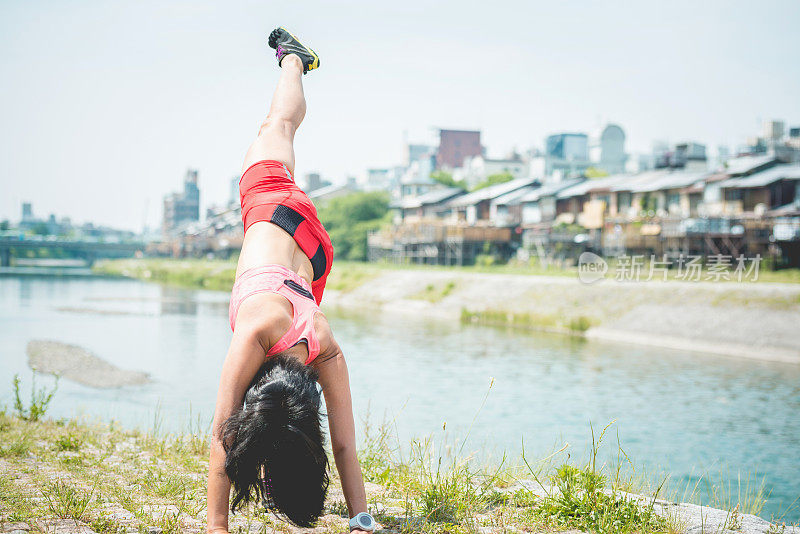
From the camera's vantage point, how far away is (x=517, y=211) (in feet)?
220

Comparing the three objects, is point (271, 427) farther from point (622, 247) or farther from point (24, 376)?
point (622, 247)

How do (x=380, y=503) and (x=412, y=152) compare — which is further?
(x=412, y=152)

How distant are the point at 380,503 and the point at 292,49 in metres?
3.07

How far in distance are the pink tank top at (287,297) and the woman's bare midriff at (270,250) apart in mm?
69

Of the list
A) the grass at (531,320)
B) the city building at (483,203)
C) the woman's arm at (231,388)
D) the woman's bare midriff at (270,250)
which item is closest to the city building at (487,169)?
the city building at (483,203)

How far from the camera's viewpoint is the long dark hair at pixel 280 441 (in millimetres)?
3166

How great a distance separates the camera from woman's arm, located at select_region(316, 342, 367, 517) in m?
3.64

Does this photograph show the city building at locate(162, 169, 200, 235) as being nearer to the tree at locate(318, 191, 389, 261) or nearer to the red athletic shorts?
the tree at locate(318, 191, 389, 261)

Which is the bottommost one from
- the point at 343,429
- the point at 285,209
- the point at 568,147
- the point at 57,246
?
the point at 343,429

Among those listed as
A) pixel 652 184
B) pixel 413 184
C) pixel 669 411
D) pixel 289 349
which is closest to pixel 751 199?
pixel 652 184

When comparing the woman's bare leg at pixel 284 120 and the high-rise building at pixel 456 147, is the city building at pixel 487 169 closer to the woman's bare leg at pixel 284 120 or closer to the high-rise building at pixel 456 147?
the high-rise building at pixel 456 147

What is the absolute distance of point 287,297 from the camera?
338cm

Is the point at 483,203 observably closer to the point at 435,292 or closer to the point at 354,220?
the point at 354,220

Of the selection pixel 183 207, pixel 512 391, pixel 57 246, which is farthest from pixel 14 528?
pixel 183 207
